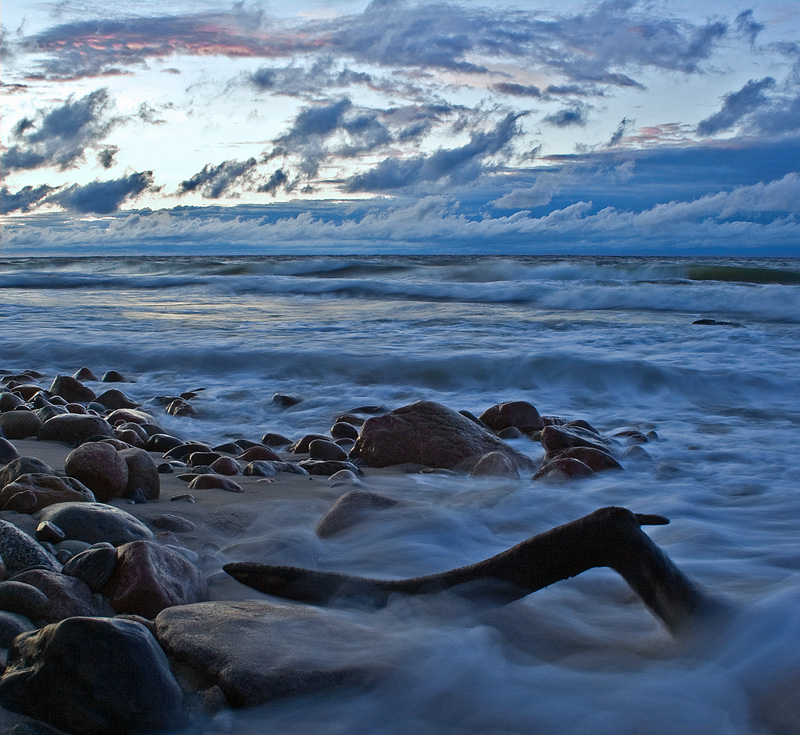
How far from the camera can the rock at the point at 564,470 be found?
3543 millimetres

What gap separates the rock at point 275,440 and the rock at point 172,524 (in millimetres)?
1795

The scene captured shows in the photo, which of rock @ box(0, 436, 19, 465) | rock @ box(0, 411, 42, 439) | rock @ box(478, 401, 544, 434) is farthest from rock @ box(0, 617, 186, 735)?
rock @ box(478, 401, 544, 434)

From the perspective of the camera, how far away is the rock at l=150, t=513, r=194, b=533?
97.3 inches

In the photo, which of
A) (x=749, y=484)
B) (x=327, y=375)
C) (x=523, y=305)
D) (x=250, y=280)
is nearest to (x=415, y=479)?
(x=749, y=484)

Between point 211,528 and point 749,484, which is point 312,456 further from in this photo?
point 749,484

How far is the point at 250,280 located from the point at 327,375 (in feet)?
58.1

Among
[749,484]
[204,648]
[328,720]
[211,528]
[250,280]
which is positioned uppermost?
[204,648]

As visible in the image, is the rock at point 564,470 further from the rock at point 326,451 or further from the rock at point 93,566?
the rock at point 93,566

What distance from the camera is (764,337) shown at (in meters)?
9.28

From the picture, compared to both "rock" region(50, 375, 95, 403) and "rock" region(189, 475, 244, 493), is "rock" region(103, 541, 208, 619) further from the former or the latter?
"rock" region(50, 375, 95, 403)

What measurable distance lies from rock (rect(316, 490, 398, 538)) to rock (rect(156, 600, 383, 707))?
0.89 m

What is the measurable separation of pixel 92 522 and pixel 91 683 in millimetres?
950

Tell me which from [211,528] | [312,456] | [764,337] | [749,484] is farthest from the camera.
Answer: [764,337]

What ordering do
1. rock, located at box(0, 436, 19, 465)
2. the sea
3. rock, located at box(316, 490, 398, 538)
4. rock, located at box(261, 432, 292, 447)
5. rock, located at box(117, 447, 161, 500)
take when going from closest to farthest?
1. the sea
2. rock, located at box(316, 490, 398, 538)
3. rock, located at box(117, 447, 161, 500)
4. rock, located at box(0, 436, 19, 465)
5. rock, located at box(261, 432, 292, 447)
